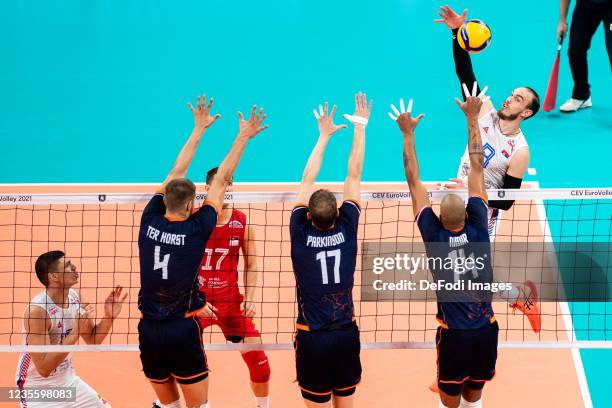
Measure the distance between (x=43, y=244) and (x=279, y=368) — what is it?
393cm

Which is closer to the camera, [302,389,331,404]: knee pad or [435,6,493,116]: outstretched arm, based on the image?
[302,389,331,404]: knee pad

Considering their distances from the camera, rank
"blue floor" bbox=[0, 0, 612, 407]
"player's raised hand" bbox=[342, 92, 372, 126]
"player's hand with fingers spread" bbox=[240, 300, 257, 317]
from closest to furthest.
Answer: "player's raised hand" bbox=[342, 92, 372, 126] → "player's hand with fingers spread" bbox=[240, 300, 257, 317] → "blue floor" bbox=[0, 0, 612, 407]

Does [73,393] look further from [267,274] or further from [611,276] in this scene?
[611,276]

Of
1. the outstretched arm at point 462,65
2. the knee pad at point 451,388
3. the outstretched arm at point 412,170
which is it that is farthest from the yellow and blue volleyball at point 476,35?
the knee pad at point 451,388

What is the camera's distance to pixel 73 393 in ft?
26.3

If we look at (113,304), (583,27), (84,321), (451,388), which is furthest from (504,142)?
(583,27)

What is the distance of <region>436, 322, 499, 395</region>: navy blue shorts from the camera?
7.52 meters

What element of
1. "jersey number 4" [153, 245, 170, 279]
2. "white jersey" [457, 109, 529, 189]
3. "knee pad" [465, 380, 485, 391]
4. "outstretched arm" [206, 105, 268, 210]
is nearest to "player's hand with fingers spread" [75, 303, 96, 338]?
"jersey number 4" [153, 245, 170, 279]

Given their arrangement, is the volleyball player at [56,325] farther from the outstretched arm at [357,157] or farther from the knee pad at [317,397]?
the outstretched arm at [357,157]

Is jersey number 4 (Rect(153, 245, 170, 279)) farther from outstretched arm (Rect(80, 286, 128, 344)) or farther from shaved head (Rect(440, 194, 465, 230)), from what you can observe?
shaved head (Rect(440, 194, 465, 230))

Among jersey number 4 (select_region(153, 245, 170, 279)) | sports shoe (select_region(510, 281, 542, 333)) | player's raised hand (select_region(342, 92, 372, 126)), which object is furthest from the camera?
sports shoe (select_region(510, 281, 542, 333))

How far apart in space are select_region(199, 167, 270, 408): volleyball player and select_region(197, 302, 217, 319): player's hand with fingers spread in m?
0.06

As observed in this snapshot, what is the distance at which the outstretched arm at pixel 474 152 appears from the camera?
7805 millimetres

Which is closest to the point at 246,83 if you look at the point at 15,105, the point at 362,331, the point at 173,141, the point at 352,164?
the point at 173,141
